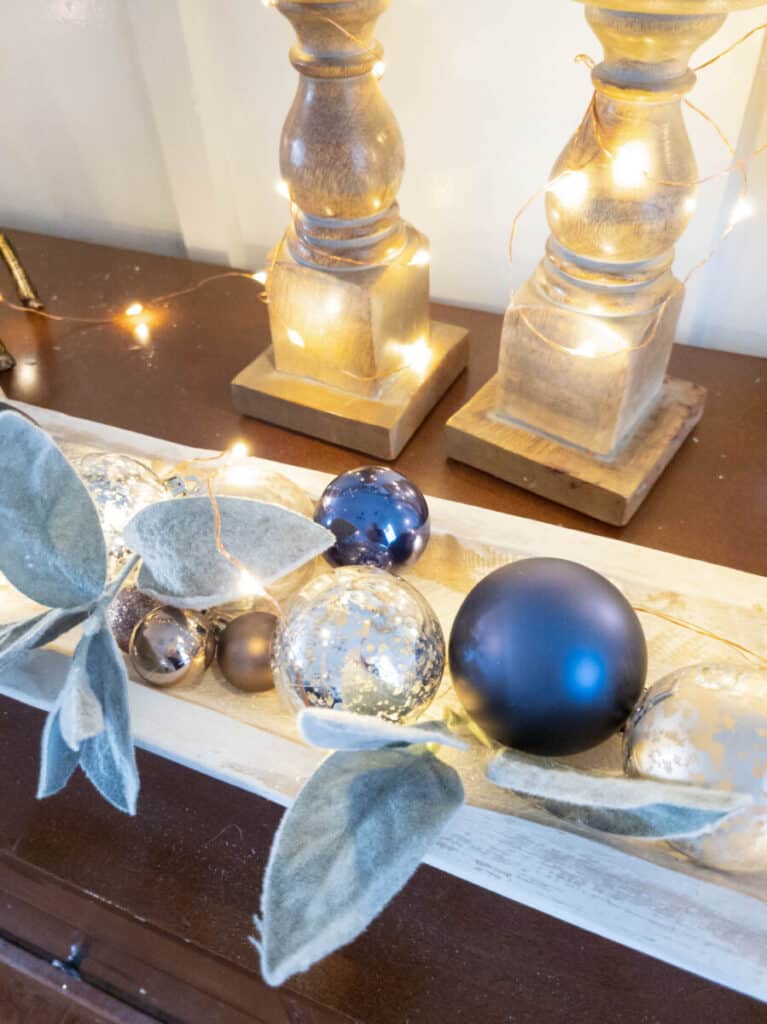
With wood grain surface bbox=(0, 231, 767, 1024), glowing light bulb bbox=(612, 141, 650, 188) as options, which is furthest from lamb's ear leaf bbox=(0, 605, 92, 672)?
glowing light bulb bbox=(612, 141, 650, 188)

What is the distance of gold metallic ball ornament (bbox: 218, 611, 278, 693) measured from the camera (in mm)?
437

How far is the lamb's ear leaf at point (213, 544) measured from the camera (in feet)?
1.29

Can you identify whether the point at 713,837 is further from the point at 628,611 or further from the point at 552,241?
the point at 552,241

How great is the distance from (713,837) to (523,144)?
21.6 inches

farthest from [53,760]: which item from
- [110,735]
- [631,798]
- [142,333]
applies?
[142,333]

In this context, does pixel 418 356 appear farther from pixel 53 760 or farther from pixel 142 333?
pixel 53 760

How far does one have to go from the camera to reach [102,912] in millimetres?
457

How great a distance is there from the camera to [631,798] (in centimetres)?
29

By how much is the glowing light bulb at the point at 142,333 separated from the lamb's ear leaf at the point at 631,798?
0.59 meters

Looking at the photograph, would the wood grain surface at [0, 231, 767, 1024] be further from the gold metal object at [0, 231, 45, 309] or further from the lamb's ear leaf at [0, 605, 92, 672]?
the gold metal object at [0, 231, 45, 309]

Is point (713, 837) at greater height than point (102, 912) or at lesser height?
greater

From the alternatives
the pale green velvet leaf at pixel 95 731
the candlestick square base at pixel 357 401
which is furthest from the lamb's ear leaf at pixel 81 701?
the candlestick square base at pixel 357 401

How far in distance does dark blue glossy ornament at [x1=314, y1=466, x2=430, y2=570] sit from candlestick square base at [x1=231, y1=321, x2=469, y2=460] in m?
0.17

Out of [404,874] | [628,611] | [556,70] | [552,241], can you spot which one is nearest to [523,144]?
[556,70]
